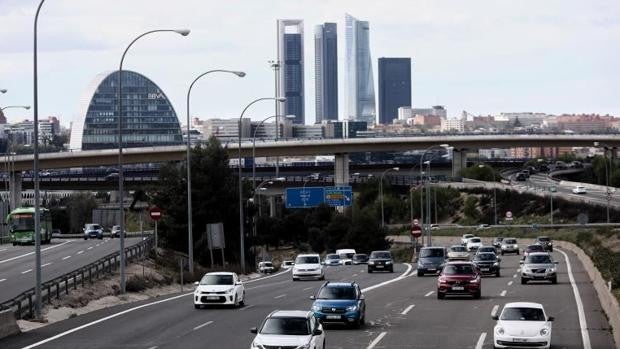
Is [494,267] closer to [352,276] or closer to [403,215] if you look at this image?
[352,276]

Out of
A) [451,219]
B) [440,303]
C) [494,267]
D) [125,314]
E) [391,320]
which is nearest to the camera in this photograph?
[391,320]

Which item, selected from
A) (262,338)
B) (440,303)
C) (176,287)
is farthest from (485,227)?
(262,338)

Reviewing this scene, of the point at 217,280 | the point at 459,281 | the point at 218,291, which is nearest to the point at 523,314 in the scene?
the point at 218,291

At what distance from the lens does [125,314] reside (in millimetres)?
40938

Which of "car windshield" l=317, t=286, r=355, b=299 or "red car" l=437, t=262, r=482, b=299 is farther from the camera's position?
"red car" l=437, t=262, r=482, b=299

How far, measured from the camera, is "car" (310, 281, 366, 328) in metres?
34.7

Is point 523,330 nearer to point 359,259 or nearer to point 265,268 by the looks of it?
point 265,268

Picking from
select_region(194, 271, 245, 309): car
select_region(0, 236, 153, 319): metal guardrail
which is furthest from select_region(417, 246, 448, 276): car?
select_region(194, 271, 245, 309): car

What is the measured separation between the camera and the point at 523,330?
28.9m

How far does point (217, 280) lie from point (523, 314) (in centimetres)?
1635

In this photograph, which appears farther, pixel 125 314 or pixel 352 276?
pixel 352 276

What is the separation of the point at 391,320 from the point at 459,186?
131 m

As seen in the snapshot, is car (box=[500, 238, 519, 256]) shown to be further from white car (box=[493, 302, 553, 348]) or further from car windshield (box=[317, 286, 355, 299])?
white car (box=[493, 302, 553, 348])

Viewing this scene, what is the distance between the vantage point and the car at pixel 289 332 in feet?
86.7
